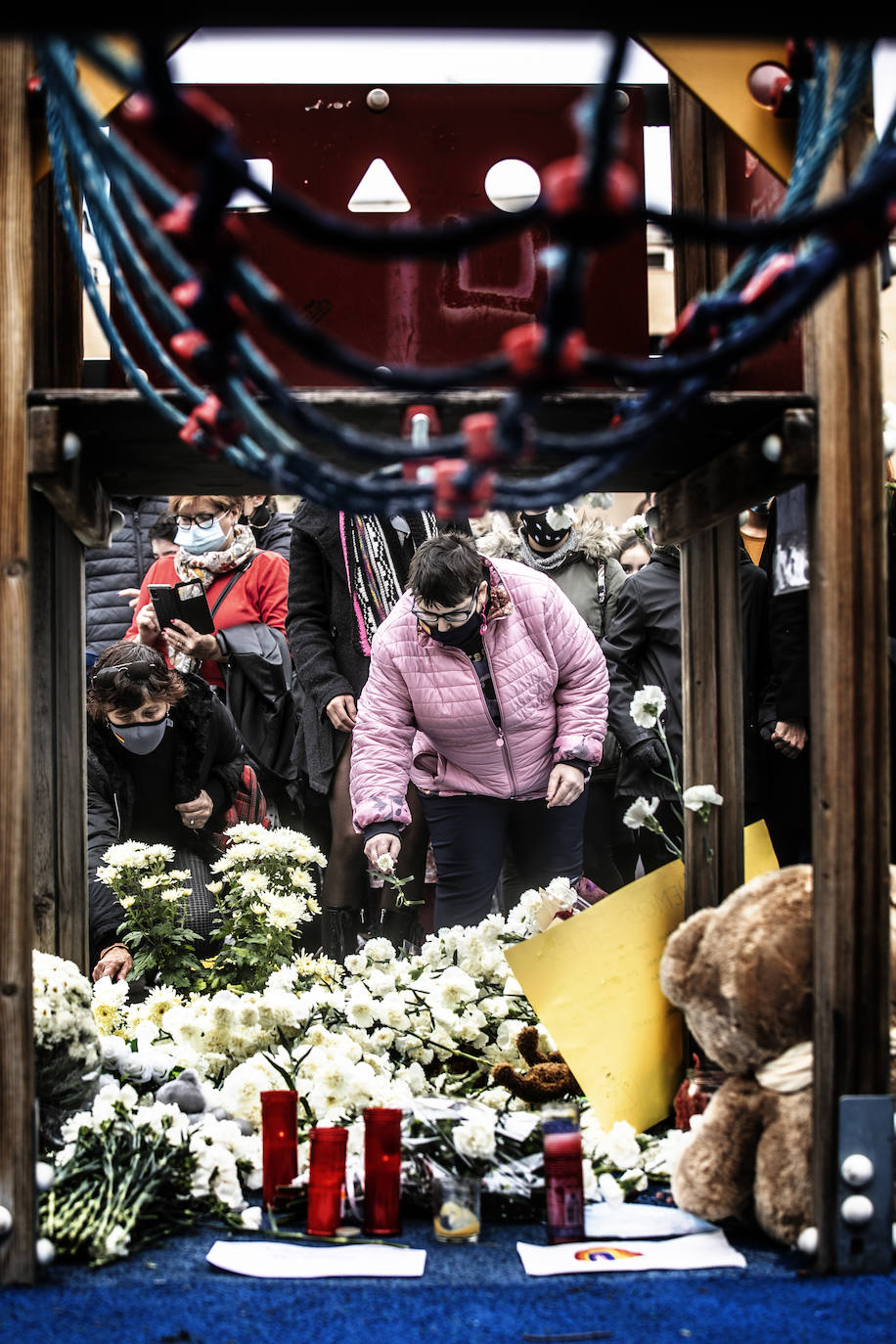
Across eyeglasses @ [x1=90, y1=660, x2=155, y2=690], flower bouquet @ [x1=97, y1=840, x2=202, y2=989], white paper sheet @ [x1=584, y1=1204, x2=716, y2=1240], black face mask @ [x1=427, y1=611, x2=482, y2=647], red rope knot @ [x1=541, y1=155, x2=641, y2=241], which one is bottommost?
white paper sheet @ [x1=584, y1=1204, x2=716, y2=1240]

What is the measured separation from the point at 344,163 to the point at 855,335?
1217mm

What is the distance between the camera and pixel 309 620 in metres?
4.20

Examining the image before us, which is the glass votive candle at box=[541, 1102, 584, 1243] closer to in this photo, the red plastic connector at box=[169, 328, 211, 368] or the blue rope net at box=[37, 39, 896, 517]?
the blue rope net at box=[37, 39, 896, 517]

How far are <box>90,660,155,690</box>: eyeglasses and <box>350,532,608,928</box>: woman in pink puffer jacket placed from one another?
70cm

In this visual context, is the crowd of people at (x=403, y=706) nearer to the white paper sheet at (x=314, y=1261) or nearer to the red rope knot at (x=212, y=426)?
the white paper sheet at (x=314, y=1261)

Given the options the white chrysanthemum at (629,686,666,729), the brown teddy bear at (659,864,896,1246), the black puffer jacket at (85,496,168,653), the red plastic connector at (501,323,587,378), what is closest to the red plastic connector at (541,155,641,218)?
the red plastic connector at (501,323,587,378)

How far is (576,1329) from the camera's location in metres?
1.70

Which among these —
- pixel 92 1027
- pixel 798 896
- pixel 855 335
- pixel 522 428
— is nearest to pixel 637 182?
pixel 855 335

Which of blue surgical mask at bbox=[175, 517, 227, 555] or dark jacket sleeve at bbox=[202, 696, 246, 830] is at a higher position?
blue surgical mask at bbox=[175, 517, 227, 555]

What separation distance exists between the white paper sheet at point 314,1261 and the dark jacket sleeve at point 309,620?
231 cm

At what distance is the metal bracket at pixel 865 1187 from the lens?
189cm

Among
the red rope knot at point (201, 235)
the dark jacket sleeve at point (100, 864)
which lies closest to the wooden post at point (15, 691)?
the red rope knot at point (201, 235)

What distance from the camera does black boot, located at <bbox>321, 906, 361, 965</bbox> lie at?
13.7ft

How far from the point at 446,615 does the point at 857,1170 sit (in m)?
2.11
